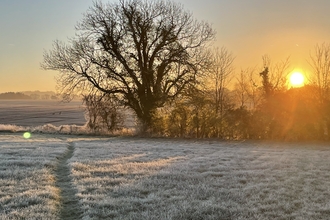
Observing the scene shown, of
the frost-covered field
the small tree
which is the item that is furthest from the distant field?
the frost-covered field

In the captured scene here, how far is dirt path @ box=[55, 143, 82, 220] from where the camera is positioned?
6.45 m

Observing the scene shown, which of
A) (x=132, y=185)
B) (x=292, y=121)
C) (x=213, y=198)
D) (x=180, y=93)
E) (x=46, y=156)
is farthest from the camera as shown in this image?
(x=180, y=93)

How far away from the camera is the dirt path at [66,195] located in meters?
6.45

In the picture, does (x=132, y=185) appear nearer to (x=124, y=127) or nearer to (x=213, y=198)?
(x=213, y=198)

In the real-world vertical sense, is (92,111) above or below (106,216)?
above

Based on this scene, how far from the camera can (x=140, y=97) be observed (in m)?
29.0

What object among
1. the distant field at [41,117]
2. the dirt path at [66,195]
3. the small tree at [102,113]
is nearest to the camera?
the dirt path at [66,195]

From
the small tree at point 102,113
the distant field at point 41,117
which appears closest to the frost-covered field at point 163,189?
the small tree at point 102,113

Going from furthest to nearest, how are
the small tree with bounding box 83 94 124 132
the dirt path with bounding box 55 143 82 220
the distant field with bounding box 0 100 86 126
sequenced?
the distant field with bounding box 0 100 86 126 → the small tree with bounding box 83 94 124 132 → the dirt path with bounding box 55 143 82 220

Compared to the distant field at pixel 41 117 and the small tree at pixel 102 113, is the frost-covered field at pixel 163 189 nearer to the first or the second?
the small tree at pixel 102 113

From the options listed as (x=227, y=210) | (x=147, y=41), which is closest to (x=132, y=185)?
(x=227, y=210)

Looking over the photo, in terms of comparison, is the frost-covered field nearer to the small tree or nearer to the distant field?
the small tree

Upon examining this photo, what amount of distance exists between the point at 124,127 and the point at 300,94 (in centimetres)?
1707

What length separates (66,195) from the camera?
25.4 ft
